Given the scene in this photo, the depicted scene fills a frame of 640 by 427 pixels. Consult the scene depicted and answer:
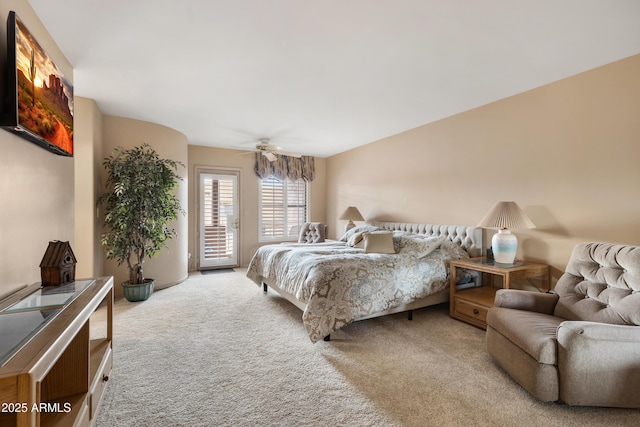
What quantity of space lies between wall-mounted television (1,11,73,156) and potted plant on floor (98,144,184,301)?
1.58 m

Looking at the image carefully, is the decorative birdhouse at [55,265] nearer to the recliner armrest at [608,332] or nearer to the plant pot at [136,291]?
the plant pot at [136,291]

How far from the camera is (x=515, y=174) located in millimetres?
3438

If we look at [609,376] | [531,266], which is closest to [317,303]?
[609,376]

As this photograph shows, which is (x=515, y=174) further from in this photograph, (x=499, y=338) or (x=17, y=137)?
(x=17, y=137)

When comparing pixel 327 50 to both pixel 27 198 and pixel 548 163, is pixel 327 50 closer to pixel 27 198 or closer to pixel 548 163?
pixel 27 198

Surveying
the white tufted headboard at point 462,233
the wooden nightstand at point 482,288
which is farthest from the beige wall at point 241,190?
the wooden nightstand at point 482,288

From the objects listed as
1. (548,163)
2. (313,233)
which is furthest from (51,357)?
(313,233)

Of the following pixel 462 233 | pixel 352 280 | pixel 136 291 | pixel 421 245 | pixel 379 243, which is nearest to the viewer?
pixel 352 280

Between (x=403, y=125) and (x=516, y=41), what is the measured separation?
7.63 feet

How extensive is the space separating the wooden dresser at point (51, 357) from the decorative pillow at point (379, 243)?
2741mm

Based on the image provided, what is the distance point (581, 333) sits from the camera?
6.00 feet

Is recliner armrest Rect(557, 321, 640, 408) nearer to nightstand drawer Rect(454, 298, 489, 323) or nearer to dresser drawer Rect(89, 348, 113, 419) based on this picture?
nightstand drawer Rect(454, 298, 489, 323)

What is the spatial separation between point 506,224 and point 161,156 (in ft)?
16.3

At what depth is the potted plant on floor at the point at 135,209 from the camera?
12.6 feet
